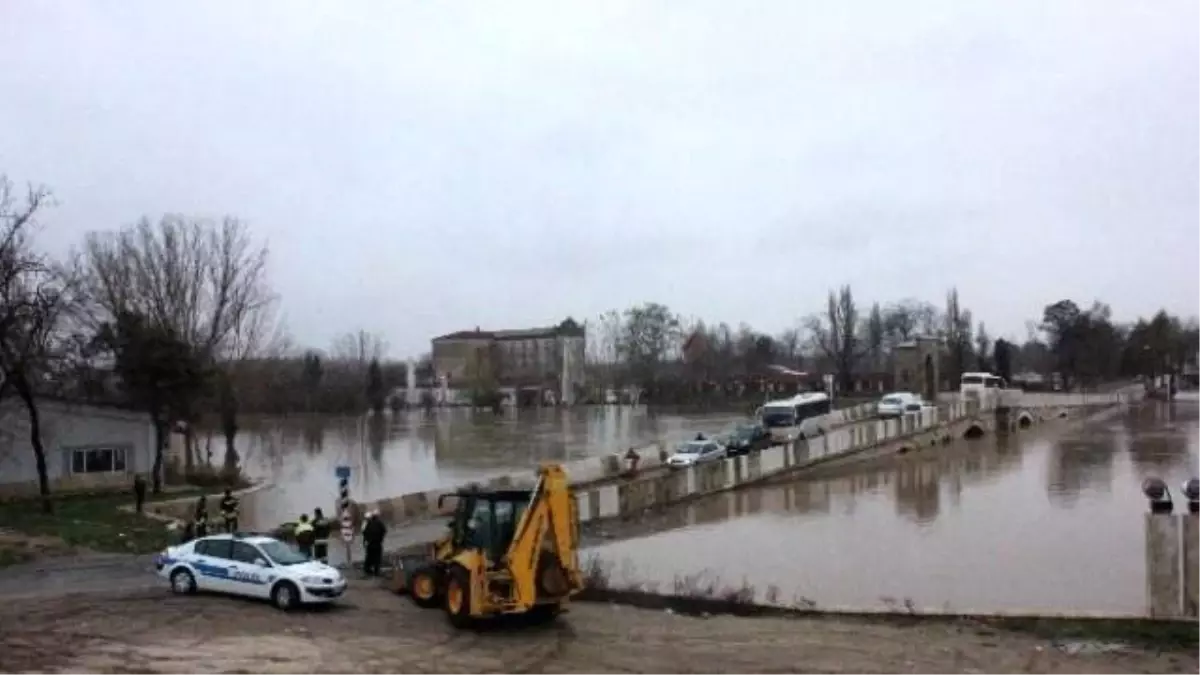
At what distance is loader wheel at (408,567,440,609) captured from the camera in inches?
880

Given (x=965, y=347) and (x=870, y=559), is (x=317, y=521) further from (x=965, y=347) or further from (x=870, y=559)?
(x=965, y=347)

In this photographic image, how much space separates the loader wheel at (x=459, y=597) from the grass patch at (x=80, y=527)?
13261 millimetres

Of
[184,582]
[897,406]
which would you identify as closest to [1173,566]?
[184,582]

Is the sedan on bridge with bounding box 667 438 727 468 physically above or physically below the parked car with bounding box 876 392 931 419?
below

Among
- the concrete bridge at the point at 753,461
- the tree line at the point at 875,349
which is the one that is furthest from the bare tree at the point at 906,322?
the concrete bridge at the point at 753,461

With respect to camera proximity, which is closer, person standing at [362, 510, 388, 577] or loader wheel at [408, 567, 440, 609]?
loader wheel at [408, 567, 440, 609]

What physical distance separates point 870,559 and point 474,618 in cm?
1694

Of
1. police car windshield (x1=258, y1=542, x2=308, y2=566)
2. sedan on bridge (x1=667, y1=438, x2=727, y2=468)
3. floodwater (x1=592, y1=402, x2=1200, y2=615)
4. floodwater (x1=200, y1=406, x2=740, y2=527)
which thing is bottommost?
floodwater (x1=592, y1=402, x2=1200, y2=615)

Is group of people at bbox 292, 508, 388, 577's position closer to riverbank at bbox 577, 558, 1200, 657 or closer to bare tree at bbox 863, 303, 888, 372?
riverbank at bbox 577, 558, 1200, 657

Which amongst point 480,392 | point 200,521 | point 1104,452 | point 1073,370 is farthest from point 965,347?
point 200,521

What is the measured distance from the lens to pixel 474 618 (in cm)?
1986

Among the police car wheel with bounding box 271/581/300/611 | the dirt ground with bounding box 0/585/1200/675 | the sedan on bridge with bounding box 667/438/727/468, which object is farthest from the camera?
the sedan on bridge with bounding box 667/438/727/468

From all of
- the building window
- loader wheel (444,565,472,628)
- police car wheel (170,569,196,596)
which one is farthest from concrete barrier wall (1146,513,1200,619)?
the building window

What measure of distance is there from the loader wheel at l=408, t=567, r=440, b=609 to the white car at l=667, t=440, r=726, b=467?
29273mm
